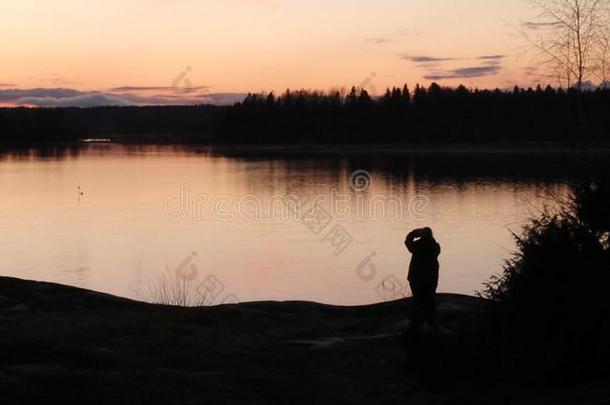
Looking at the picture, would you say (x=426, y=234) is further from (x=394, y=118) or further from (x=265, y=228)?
(x=394, y=118)

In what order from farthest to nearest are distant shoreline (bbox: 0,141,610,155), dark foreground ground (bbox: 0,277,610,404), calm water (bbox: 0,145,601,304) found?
distant shoreline (bbox: 0,141,610,155) → calm water (bbox: 0,145,601,304) → dark foreground ground (bbox: 0,277,610,404)

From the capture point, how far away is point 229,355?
1113cm

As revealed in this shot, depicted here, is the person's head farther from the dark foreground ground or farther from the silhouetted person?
the dark foreground ground

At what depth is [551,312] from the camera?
899 cm

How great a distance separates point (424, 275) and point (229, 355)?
9.80 ft

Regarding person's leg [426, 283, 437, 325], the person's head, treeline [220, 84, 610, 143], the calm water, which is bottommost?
the calm water

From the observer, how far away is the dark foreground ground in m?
8.70

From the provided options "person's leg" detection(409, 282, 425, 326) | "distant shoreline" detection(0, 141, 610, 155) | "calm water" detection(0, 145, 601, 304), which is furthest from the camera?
"distant shoreline" detection(0, 141, 610, 155)

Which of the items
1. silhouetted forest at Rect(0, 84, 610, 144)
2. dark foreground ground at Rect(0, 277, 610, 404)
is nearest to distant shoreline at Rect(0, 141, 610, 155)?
silhouetted forest at Rect(0, 84, 610, 144)

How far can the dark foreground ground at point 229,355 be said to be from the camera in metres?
8.70

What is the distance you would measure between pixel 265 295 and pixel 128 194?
34.4 m

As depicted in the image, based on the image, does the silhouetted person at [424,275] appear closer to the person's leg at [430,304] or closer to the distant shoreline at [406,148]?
the person's leg at [430,304]

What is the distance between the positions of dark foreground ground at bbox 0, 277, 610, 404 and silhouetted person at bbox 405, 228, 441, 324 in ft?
1.53

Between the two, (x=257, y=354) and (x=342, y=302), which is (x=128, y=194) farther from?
(x=257, y=354)
